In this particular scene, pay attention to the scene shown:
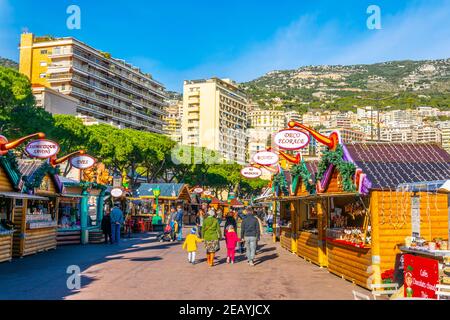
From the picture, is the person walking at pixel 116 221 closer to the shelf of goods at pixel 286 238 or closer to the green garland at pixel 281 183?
the green garland at pixel 281 183

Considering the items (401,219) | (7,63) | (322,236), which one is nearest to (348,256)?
(401,219)

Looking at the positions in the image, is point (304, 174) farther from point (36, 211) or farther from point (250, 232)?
point (36, 211)

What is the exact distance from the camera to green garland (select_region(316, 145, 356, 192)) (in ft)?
→ 36.7

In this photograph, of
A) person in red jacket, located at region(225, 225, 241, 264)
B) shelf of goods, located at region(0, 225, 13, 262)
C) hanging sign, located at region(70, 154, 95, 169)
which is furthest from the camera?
hanging sign, located at region(70, 154, 95, 169)

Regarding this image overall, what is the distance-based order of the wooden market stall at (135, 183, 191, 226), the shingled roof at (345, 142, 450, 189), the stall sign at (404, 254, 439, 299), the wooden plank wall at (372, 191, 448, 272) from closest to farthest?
the stall sign at (404, 254, 439, 299) → the wooden plank wall at (372, 191, 448, 272) → the shingled roof at (345, 142, 450, 189) → the wooden market stall at (135, 183, 191, 226)

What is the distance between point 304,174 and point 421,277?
29.5 feet

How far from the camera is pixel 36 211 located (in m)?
18.0

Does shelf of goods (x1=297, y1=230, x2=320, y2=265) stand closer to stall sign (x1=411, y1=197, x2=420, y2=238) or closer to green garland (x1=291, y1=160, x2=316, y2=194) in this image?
green garland (x1=291, y1=160, x2=316, y2=194)

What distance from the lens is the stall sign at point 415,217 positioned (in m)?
10.3

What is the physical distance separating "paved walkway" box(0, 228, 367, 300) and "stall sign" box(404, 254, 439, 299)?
1.62 meters

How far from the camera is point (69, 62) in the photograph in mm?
77625

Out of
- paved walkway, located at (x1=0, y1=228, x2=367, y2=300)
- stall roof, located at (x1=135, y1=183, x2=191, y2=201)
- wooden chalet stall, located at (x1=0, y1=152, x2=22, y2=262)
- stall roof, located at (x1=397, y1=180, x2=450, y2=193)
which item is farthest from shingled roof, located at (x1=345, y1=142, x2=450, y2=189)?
stall roof, located at (x1=135, y1=183, x2=191, y2=201)

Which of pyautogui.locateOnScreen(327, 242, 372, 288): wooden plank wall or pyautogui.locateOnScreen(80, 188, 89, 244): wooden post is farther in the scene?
pyautogui.locateOnScreen(80, 188, 89, 244): wooden post
